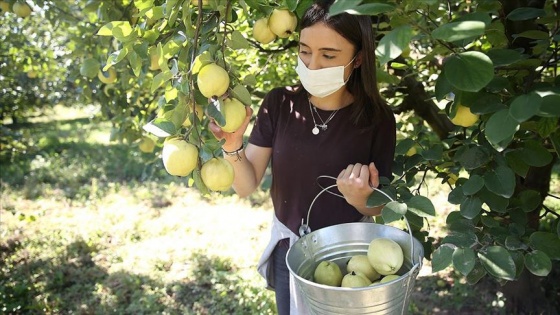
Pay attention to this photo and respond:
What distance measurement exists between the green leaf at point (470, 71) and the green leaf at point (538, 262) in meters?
0.47

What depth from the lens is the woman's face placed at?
137 cm

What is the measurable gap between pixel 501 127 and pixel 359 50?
71 centimetres

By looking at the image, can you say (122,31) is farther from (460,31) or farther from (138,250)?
(138,250)

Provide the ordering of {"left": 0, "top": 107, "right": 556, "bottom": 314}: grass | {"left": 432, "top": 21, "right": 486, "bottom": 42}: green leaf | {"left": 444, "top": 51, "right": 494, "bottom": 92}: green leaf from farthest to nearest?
1. {"left": 0, "top": 107, "right": 556, "bottom": 314}: grass
2. {"left": 444, "top": 51, "right": 494, "bottom": 92}: green leaf
3. {"left": 432, "top": 21, "right": 486, "bottom": 42}: green leaf

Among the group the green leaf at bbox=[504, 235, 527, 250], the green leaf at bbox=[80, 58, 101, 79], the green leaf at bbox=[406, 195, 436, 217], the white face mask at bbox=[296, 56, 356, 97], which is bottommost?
the green leaf at bbox=[504, 235, 527, 250]

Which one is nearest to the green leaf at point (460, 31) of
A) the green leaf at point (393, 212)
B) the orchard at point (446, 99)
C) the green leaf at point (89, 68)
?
the orchard at point (446, 99)

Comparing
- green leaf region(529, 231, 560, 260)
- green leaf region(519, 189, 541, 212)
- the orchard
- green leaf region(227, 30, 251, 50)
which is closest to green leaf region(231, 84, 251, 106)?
the orchard

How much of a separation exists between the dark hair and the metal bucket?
1.45ft

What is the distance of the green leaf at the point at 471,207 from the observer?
1109mm

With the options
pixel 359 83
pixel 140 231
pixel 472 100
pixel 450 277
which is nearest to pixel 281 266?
pixel 359 83

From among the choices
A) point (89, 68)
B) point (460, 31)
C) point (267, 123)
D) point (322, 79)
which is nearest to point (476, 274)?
point (460, 31)

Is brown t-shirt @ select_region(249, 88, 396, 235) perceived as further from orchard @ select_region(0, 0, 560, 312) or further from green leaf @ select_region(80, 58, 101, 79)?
green leaf @ select_region(80, 58, 101, 79)

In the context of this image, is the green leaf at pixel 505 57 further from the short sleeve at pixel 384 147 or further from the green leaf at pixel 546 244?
the short sleeve at pixel 384 147

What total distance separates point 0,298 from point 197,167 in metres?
2.93
